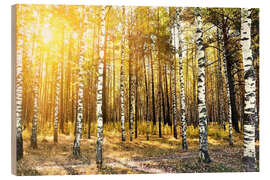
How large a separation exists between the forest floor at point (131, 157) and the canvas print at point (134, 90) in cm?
2

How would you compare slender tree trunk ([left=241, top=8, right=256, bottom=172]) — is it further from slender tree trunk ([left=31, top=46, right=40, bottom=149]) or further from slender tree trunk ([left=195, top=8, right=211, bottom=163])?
A: slender tree trunk ([left=31, top=46, right=40, bottom=149])

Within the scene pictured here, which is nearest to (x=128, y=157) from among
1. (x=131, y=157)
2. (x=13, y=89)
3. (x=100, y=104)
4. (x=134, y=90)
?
(x=131, y=157)

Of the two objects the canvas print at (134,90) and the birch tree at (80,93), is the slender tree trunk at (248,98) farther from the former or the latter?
the birch tree at (80,93)

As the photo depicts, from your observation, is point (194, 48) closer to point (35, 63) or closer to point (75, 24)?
point (75, 24)

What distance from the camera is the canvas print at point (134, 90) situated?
504cm

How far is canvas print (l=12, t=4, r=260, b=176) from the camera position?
504 centimetres

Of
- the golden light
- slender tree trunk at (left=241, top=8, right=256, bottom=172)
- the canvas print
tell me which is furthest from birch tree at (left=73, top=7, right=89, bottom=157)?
slender tree trunk at (left=241, top=8, right=256, bottom=172)

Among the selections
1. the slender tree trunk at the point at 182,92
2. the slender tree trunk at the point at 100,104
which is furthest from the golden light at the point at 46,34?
the slender tree trunk at the point at 182,92

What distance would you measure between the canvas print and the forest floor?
0.07 ft

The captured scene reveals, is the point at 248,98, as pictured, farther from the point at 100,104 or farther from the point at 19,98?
the point at 19,98

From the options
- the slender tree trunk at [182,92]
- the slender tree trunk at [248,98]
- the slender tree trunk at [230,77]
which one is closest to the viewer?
the slender tree trunk at [248,98]

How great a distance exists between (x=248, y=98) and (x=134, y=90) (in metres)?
2.60

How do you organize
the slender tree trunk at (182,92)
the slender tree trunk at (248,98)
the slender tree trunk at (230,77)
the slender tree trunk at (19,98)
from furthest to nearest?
the slender tree trunk at (230,77)
the slender tree trunk at (182,92)
the slender tree trunk at (248,98)
the slender tree trunk at (19,98)
